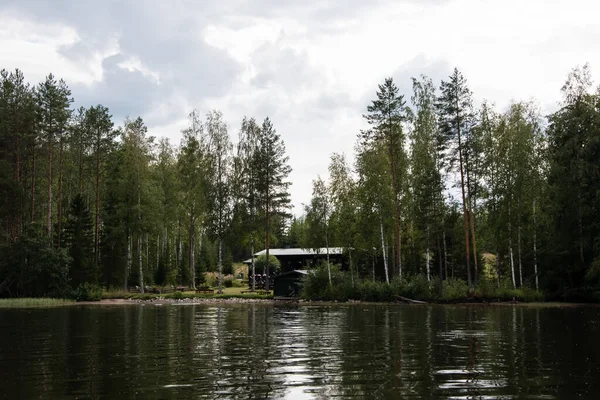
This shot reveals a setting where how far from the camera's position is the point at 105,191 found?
198ft

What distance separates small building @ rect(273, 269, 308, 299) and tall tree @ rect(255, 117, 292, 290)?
72.2 inches

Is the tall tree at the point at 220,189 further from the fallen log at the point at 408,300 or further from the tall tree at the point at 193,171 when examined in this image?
the fallen log at the point at 408,300

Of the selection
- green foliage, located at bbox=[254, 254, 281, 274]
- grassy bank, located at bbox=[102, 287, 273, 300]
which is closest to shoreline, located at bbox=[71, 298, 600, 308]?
grassy bank, located at bbox=[102, 287, 273, 300]

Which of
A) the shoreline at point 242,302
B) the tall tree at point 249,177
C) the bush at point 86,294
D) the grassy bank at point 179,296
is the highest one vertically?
the tall tree at point 249,177

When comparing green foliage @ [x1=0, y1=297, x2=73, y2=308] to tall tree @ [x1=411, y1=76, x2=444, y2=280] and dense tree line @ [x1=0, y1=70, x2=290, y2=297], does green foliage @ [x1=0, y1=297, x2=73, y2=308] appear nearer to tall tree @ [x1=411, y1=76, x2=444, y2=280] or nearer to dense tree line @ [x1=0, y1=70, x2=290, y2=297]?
dense tree line @ [x1=0, y1=70, x2=290, y2=297]

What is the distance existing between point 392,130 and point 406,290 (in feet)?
46.1

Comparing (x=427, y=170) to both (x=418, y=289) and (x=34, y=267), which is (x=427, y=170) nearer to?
(x=418, y=289)

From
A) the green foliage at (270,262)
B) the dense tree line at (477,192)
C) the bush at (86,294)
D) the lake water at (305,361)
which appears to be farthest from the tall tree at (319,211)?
the lake water at (305,361)

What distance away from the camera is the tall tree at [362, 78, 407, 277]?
47.0 metres

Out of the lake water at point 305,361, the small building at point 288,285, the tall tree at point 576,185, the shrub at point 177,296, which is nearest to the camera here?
the lake water at point 305,361

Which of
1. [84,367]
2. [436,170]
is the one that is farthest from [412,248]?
[84,367]

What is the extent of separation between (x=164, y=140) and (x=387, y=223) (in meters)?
33.4

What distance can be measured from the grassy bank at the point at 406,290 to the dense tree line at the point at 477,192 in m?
1.09

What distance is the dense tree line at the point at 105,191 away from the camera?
50219 millimetres
